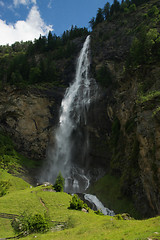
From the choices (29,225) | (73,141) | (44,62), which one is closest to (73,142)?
(73,141)

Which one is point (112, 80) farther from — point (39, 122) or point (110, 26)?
point (110, 26)

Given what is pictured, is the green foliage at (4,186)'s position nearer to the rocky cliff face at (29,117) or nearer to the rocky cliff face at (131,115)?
the rocky cliff face at (29,117)

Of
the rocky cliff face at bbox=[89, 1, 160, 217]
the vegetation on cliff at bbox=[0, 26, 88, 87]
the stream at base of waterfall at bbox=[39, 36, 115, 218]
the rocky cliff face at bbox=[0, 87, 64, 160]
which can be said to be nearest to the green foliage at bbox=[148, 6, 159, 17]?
the rocky cliff face at bbox=[89, 1, 160, 217]

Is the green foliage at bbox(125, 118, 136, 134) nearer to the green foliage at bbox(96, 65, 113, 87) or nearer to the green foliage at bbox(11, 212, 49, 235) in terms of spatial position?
the green foliage at bbox(96, 65, 113, 87)

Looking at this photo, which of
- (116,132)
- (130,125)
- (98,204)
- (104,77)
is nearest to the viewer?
(98,204)

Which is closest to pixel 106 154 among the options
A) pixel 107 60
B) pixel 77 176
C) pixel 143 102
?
pixel 77 176

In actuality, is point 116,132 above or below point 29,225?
above

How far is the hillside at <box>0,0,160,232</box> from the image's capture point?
20166mm

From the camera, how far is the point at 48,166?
47500mm

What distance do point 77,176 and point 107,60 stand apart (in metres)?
35.2

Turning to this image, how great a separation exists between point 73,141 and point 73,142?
26 cm

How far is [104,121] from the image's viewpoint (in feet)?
151

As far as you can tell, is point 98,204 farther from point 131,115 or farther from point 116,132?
point 131,115

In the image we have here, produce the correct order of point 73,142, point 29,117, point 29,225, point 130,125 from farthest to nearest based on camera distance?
point 29,117
point 73,142
point 130,125
point 29,225
